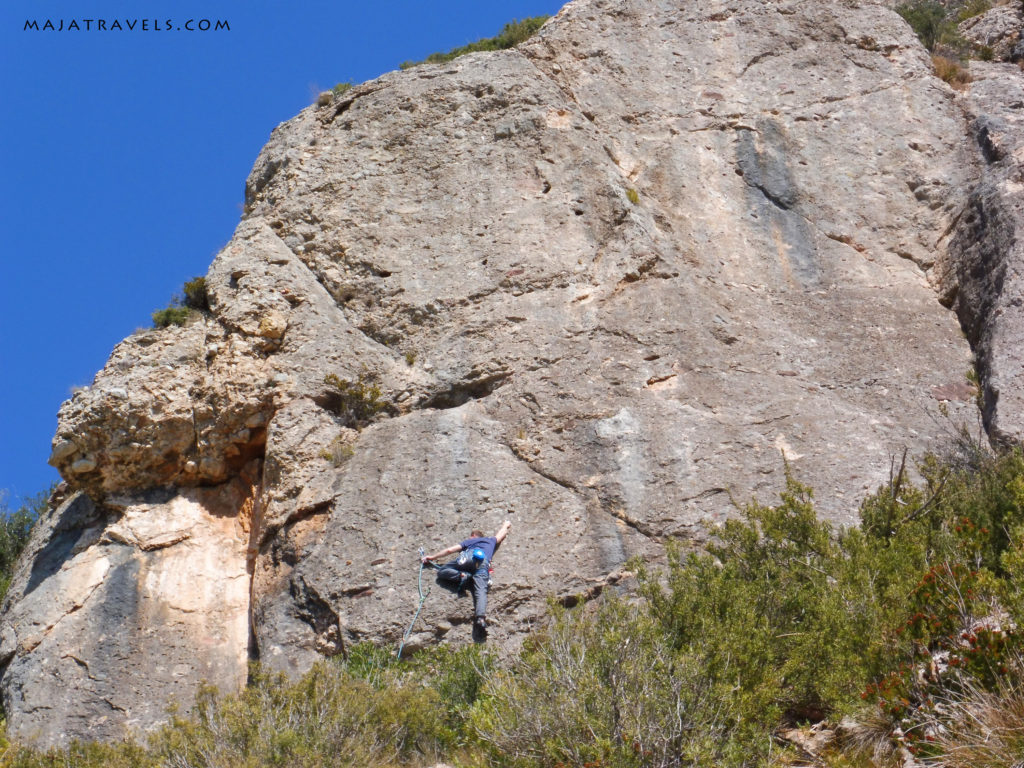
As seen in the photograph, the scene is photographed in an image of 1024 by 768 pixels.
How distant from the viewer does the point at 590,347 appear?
12.6m

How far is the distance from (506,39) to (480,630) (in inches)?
436

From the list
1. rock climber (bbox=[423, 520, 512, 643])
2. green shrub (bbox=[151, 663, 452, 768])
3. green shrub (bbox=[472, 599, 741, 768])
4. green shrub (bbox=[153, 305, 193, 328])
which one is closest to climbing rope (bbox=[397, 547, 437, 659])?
rock climber (bbox=[423, 520, 512, 643])

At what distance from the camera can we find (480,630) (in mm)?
10430

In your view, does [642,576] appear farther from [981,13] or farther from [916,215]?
[981,13]

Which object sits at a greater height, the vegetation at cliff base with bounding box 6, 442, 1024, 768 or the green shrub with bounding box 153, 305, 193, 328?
the green shrub with bounding box 153, 305, 193, 328

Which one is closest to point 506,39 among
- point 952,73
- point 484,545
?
point 952,73

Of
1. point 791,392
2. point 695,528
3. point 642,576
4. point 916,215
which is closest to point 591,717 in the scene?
point 642,576

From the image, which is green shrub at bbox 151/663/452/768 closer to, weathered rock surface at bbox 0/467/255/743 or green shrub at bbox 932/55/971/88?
weathered rock surface at bbox 0/467/255/743

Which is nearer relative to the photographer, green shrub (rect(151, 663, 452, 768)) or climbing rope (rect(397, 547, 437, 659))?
green shrub (rect(151, 663, 452, 768))

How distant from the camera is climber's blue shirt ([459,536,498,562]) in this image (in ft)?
35.2

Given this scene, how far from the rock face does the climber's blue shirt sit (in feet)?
0.65

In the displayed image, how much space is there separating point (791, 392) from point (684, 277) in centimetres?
198

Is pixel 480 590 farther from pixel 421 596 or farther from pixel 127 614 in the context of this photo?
pixel 127 614

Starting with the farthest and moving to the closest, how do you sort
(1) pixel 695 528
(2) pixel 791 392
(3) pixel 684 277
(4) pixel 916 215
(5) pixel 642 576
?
(4) pixel 916 215, (3) pixel 684 277, (2) pixel 791 392, (1) pixel 695 528, (5) pixel 642 576
